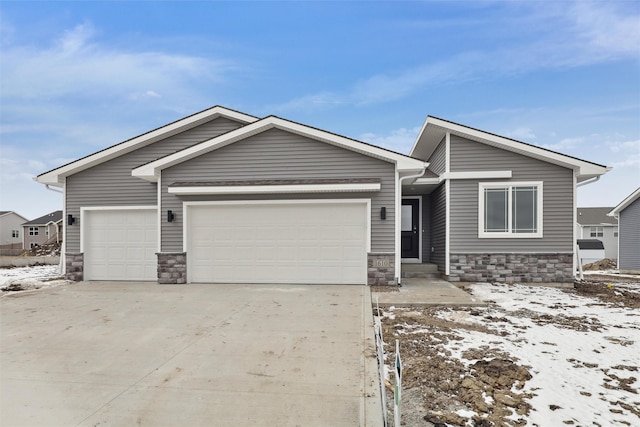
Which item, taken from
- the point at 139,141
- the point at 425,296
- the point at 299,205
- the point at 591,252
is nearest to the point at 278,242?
the point at 299,205

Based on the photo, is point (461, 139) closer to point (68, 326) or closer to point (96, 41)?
point (68, 326)

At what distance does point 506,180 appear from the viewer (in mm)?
10094

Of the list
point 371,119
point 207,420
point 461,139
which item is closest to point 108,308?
point 207,420

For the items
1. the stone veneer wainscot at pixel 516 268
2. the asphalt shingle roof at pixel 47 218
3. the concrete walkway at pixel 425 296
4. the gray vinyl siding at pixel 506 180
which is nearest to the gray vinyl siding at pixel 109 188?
the concrete walkway at pixel 425 296

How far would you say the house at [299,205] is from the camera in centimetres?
898

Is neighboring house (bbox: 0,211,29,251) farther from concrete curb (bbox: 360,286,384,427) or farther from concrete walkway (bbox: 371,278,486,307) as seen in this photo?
concrete curb (bbox: 360,286,384,427)

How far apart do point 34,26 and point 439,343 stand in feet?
47.8

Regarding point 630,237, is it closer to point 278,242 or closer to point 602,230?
point 602,230

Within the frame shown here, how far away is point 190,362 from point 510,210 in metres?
9.24

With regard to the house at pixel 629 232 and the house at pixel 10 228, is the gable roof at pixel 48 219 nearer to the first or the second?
the house at pixel 10 228

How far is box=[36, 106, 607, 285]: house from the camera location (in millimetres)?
8984

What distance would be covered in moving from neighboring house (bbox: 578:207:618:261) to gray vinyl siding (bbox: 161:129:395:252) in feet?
93.0

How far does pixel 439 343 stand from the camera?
15.6 ft

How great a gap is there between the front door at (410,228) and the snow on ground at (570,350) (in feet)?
14.4
